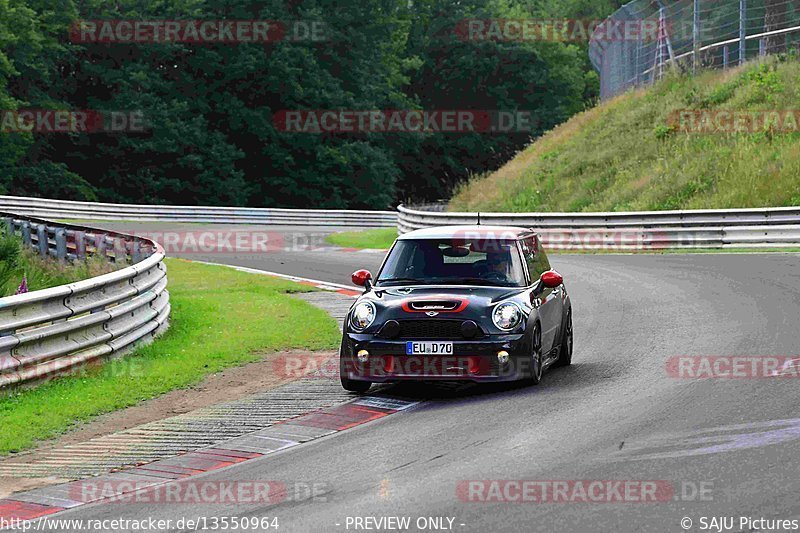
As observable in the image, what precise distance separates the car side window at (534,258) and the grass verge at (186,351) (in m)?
2.85

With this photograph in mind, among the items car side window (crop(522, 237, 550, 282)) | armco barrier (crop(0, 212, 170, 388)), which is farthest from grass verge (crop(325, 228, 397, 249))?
car side window (crop(522, 237, 550, 282))

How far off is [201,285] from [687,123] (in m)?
19.8

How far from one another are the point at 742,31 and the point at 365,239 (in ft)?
40.9

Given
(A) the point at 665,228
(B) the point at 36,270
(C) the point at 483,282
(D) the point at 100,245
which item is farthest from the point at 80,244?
(C) the point at 483,282

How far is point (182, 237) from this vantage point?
36.6 m

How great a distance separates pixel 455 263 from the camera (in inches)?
488

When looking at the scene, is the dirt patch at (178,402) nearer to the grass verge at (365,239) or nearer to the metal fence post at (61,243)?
the metal fence post at (61,243)

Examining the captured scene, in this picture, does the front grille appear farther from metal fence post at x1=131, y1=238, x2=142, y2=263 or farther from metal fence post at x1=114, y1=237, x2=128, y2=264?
metal fence post at x1=114, y1=237, x2=128, y2=264

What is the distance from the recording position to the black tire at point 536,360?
11.4m

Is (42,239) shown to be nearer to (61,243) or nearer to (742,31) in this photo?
(61,243)

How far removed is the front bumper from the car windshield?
994mm

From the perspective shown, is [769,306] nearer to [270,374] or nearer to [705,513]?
[270,374]

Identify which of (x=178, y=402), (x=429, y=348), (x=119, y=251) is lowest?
(x=178, y=402)

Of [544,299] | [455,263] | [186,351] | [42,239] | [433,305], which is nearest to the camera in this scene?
[433,305]
